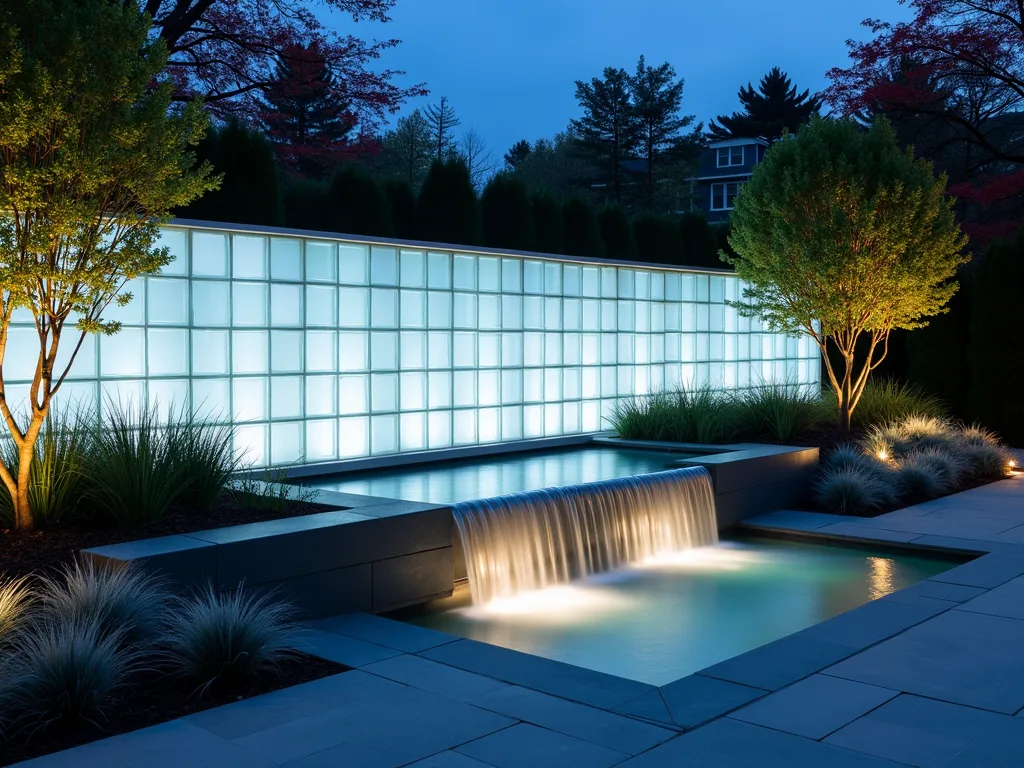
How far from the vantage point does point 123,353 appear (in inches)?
304

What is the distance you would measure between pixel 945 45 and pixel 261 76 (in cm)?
1131

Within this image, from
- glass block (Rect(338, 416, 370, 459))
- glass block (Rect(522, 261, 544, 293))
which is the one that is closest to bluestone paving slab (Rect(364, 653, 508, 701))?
glass block (Rect(338, 416, 370, 459))

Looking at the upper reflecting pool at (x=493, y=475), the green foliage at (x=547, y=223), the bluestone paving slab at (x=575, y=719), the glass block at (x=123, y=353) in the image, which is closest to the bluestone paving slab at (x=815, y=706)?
the bluestone paving slab at (x=575, y=719)

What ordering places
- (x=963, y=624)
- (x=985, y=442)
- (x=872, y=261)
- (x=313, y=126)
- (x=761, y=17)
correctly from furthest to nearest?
(x=761, y=17)
(x=313, y=126)
(x=985, y=442)
(x=872, y=261)
(x=963, y=624)

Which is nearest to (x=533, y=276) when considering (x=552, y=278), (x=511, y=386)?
(x=552, y=278)

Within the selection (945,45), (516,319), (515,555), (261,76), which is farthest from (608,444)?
A: (945,45)

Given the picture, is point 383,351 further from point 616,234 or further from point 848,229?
point 848,229

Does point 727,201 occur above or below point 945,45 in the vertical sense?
above

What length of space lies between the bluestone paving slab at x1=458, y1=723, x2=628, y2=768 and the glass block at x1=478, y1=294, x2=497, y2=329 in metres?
7.25

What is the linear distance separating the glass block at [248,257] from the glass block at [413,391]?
72.5 inches

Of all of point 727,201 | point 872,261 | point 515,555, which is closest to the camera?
point 515,555

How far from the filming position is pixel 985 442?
12516 mm

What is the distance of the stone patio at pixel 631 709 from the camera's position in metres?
3.66

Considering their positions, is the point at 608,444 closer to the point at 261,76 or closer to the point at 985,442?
the point at 985,442
